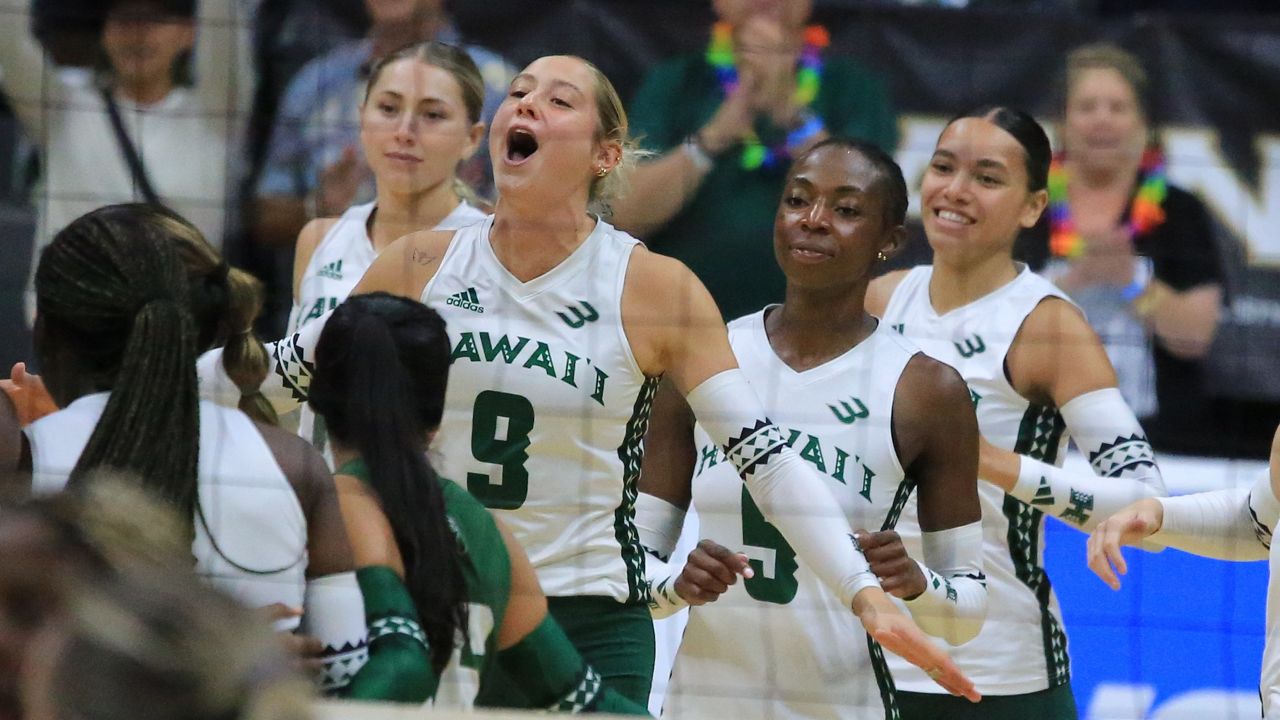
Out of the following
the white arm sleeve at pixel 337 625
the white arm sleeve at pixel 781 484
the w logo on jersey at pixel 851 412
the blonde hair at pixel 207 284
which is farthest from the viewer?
the w logo on jersey at pixel 851 412

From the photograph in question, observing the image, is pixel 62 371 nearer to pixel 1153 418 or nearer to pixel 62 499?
pixel 62 499

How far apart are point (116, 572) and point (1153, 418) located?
173 inches

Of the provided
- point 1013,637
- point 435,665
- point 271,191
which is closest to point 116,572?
point 435,665

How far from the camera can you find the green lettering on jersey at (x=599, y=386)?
369cm

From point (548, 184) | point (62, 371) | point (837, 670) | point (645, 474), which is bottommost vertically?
point (837, 670)

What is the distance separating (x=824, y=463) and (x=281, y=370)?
1103 mm

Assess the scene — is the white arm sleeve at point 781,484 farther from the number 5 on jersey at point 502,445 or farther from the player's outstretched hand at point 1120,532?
the player's outstretched hand at point 1120,532

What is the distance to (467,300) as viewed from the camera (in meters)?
3.77

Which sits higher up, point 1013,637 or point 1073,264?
point 1073,264

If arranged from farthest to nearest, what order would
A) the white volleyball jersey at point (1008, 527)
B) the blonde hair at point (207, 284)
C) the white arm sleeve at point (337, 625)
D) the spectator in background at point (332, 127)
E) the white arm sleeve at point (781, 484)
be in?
the spectator in background at point (332, 127), the white volleyball jersey at point (1008, 527), the white arm sleeve at point (781, 484), the blonde hair at point (207, 284), the white arm sleeve at point (337, 625)

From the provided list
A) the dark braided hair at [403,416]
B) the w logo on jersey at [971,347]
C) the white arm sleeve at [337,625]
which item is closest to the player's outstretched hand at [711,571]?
the dark braided hair at [403,416]

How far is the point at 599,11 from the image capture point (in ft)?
19.0

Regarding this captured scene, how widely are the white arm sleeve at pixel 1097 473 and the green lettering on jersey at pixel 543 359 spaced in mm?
1024

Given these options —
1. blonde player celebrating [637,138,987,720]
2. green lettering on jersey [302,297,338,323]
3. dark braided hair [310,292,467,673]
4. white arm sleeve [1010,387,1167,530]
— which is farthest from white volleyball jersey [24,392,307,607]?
white arm sleeve [1010,387,1167,530]
